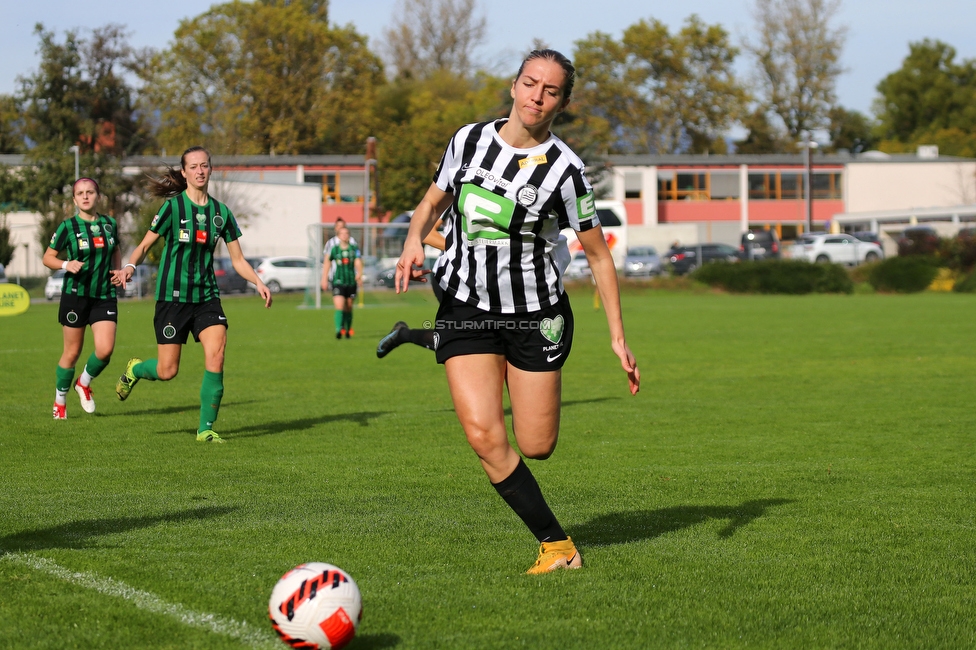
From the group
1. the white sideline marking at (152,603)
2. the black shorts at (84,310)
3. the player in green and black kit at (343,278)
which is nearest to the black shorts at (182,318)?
the black shorts at (84,310)

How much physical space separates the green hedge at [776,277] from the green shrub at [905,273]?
1.22 meters

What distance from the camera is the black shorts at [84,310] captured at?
973 centimetres

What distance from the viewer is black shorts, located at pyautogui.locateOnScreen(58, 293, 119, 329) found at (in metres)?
9.73

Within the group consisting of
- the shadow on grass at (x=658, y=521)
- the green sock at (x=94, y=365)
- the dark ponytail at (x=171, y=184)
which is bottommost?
the shadow on grass at (x=658, y=521)

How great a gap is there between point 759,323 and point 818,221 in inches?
1956

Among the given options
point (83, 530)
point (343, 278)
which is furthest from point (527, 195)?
point (343, 278)

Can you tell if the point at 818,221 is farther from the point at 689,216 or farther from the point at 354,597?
the point at 354,597

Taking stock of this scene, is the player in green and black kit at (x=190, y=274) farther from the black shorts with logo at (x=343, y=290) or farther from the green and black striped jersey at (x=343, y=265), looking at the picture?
the green and black striped jersey at (x=343, y=265)

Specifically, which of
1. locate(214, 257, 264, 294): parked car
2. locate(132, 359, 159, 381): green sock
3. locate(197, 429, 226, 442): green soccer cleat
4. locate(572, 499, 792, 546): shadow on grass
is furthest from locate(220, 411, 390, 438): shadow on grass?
locate(214, 257, 264, 294): parked car

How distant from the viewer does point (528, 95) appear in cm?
449

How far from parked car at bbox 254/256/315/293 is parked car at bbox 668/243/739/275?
1594 centimetres

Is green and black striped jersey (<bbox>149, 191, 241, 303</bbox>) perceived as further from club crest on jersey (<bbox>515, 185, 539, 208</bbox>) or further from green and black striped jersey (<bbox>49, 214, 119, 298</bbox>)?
club crest on jersey (<bbox>515, 185, 539, 208</bbox>)

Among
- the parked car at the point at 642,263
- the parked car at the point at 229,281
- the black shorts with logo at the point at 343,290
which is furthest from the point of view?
the parked car at the point at 642,263

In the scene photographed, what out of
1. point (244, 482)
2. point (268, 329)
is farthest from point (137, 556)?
point (268, 329)
